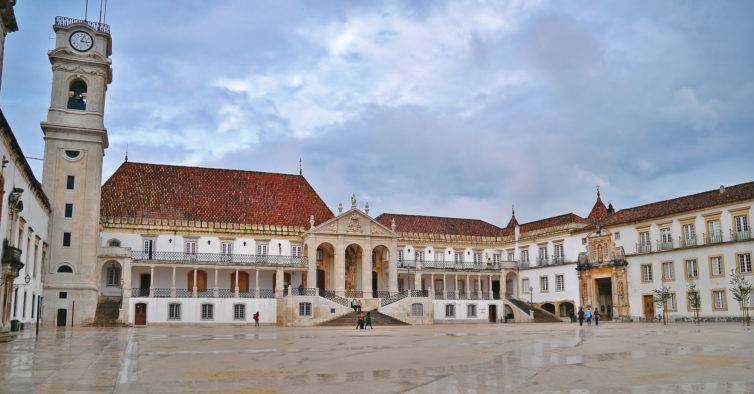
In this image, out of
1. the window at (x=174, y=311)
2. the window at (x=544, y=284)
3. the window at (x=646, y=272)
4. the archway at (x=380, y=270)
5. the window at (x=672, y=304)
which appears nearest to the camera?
the window at (x=174, y=311)

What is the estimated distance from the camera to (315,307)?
45438mm

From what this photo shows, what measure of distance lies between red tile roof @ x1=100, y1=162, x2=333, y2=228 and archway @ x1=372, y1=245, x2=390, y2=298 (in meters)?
4.97

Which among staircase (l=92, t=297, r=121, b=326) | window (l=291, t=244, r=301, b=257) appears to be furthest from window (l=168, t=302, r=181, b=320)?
window (l=291, t=244, r=301, b=257)

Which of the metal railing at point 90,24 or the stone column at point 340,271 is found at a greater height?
the metal railing at point 90,24

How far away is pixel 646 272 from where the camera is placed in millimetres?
48031

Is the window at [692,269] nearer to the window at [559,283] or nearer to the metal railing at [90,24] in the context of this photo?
the window at [559,283]

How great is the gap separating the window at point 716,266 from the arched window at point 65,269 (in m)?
39.2

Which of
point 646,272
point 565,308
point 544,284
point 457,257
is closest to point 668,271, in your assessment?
point 646,272

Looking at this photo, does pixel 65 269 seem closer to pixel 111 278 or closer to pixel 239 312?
pixel 111 278

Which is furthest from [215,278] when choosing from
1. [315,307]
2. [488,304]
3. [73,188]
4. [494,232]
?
[494,232]

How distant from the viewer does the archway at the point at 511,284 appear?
2318 inches

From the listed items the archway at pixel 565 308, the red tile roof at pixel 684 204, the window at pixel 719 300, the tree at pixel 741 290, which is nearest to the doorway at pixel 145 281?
the archway at pixel 565 308

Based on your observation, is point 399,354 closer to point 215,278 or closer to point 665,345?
point 665,345

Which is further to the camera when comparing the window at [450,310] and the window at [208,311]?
the window at [450,310]
